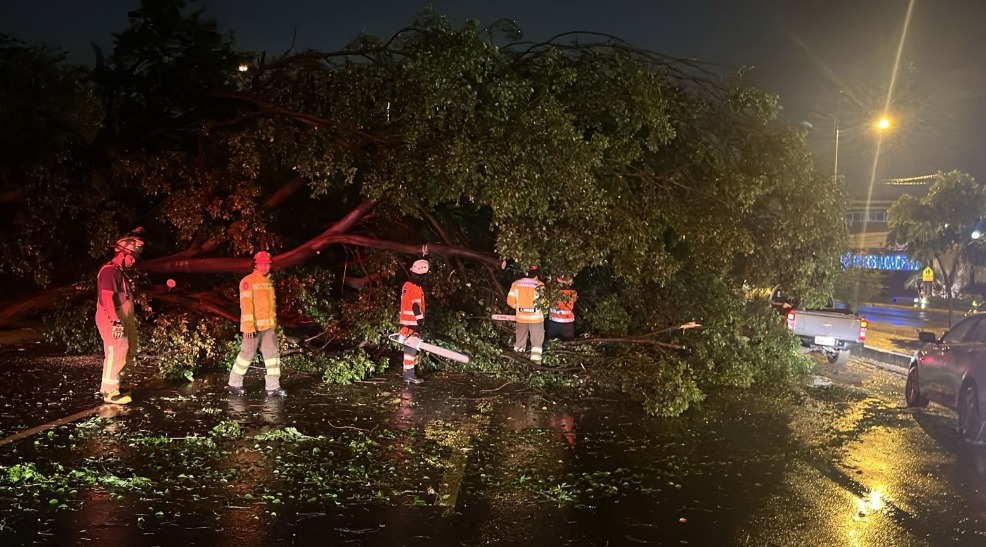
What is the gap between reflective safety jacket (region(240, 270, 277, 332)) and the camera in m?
8.83

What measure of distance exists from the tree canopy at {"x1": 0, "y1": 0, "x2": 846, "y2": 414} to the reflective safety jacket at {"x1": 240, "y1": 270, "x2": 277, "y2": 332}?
1.33m

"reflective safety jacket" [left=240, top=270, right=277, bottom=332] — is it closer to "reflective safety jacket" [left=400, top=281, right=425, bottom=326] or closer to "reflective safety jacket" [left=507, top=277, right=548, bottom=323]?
"reflective safety jacket" [left=400, top=281, right=425, bottom=326]

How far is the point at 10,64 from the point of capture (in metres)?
12.7

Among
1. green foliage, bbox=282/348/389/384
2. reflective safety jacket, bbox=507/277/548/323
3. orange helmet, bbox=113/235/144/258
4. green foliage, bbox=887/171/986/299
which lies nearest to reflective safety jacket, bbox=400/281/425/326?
green foliage, bbox=282/348/389/384

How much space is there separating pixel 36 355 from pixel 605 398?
8.60 m

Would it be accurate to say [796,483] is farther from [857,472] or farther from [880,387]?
[880,387]

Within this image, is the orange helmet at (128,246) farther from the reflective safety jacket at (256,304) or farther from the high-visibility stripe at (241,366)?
the high-visibility stripe at (241,366)

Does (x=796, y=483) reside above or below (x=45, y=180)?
below

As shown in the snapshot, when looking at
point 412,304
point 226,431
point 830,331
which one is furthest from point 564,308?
point 830,331

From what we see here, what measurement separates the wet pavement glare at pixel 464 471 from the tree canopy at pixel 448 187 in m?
1.44

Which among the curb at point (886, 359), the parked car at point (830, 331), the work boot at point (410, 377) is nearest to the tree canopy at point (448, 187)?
the work boot at point (410, 377)

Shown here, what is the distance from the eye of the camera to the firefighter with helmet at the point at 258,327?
884 cm

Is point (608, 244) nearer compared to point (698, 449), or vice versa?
point (698, 449)

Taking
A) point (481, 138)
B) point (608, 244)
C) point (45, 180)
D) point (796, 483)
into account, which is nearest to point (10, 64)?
point (45, 180)
